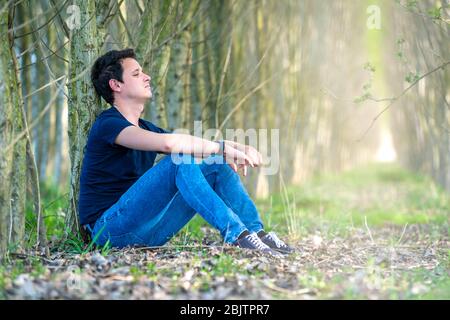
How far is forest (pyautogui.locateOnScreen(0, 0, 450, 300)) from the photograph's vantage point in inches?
163

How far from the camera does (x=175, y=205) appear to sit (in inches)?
200

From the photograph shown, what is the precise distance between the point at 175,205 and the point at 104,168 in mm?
566

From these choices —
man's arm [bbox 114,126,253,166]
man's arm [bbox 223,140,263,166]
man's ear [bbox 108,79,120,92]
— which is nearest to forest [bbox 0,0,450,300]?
man's ear [bbox 108,79,120,92]

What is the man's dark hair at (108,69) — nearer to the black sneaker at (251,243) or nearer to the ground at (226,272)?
the ground at (226,272)

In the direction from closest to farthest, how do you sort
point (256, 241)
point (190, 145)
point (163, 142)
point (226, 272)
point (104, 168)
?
point (226, 272) → point (163, 142) → point (190, 145) → point (256, 241) → point (104, 168)

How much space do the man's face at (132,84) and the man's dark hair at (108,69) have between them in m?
0.04

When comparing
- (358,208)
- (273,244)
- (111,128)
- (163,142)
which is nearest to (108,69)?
(111,128)

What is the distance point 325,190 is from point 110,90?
35.1ft

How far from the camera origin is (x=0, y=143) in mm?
4402

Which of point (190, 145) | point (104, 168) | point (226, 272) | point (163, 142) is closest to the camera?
point (226, 272)

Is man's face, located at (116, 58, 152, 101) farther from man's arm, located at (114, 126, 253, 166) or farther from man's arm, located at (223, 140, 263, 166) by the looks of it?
man's arm, located at (223, 140, 263, 166)

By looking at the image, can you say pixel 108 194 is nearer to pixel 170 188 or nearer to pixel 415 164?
pixel 170 188

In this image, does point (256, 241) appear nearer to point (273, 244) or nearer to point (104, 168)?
point (273, 244)

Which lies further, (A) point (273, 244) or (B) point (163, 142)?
(A) point (273, 244)
